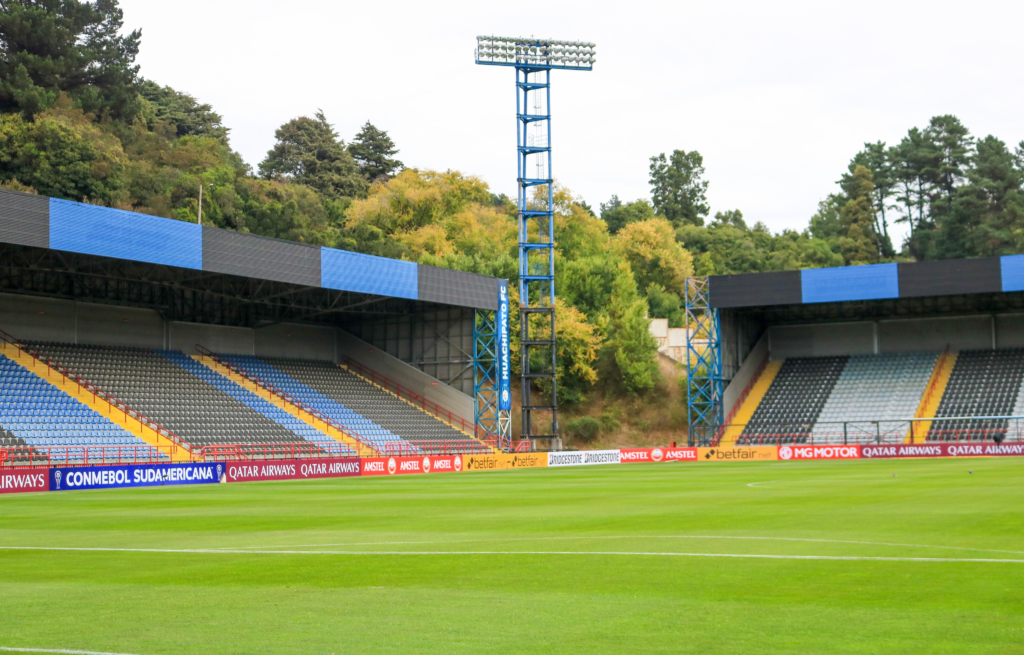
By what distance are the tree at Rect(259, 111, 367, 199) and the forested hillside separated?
18 centimetres

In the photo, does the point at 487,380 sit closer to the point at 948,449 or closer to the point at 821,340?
the point at 821,340

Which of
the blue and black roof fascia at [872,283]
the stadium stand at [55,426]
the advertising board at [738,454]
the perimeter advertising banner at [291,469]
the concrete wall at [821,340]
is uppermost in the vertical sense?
the blue and black roof fascia at [872,283]

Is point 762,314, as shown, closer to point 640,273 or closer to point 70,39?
point 640,273

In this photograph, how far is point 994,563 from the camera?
10711 millimetres

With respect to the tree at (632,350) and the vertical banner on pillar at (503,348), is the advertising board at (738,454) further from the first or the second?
the tree at (632,350)

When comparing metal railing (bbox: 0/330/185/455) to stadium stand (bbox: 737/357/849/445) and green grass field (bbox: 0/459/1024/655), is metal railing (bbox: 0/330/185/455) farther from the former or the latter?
stadium stand (bbox: 737/357/849/445)

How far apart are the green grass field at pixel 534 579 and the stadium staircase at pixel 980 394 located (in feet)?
136

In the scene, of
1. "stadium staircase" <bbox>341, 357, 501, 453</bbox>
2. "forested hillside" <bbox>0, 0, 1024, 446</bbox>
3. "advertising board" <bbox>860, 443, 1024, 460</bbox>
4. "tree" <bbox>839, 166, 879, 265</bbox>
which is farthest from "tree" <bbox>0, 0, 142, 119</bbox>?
"tree" <bbox>839, 166, 879, 265</bbox>

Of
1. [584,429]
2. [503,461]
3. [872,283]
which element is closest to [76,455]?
[503,461]

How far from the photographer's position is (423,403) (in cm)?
6475

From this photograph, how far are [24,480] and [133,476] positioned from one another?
3.86m

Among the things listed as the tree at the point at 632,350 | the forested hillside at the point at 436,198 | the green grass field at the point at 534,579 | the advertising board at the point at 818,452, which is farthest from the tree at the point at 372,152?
the green grass field at the point at 534,579

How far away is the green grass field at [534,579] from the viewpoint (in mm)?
7473

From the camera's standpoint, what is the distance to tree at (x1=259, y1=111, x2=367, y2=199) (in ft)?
350
